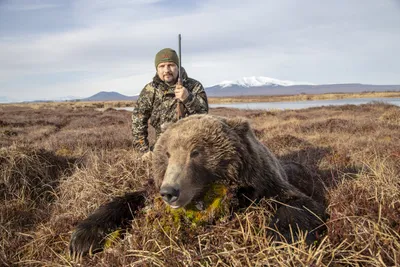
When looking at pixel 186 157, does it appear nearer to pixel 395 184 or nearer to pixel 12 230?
pixel 395 184

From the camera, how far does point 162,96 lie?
533 centimetres

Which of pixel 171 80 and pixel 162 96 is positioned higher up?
pixel 171 80

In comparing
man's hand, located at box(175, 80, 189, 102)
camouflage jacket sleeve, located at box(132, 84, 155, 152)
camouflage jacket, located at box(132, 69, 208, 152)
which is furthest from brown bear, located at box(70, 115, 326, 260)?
camouflage jacket sleeve, located at box(132, 84, 155, 152)

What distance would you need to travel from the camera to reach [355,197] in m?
3.01

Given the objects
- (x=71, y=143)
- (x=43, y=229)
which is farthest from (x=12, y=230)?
(x=71, y=143)

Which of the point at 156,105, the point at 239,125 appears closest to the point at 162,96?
the point at 156,105

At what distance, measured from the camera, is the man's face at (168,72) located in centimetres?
516

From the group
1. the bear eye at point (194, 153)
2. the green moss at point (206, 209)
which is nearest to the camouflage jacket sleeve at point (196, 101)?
the bear eye at point (194, 153)

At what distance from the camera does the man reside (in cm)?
515

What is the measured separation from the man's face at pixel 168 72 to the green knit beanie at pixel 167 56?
0.22 feet

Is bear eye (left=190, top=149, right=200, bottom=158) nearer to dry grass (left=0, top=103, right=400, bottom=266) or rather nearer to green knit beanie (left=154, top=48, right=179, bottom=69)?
dry grass (left=0, top=103, right=400, bottom=266)

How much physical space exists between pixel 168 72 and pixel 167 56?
0.81 feet

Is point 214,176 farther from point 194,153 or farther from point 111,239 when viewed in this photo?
point 111,239

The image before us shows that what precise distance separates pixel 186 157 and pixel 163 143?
16.0 inches
